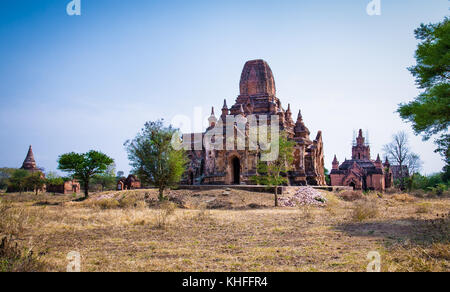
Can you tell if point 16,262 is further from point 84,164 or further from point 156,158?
point 84,164

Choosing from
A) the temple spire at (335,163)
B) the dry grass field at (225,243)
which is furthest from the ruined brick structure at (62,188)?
the temple spire at (335,163)

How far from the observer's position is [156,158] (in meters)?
20.9

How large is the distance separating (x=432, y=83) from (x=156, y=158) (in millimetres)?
15397

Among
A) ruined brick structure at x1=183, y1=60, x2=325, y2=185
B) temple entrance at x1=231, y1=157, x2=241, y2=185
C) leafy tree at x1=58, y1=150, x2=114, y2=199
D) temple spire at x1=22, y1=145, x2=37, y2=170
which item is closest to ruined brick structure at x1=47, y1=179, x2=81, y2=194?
temple spire at x1=22, y1=145, x2=37, y2=170

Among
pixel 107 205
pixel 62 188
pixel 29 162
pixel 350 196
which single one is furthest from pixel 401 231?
pixel 29 162

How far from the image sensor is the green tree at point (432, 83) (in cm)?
1059

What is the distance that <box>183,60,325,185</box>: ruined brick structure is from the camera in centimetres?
2842

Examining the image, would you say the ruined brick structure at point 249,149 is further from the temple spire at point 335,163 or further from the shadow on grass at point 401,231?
the shadow on grass at point 401,231

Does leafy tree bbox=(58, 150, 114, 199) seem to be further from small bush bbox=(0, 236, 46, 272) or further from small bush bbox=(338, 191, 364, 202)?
small bush bbox=(0, 236, 46, 272)

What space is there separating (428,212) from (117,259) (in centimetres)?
1527

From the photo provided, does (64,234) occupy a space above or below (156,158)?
below
